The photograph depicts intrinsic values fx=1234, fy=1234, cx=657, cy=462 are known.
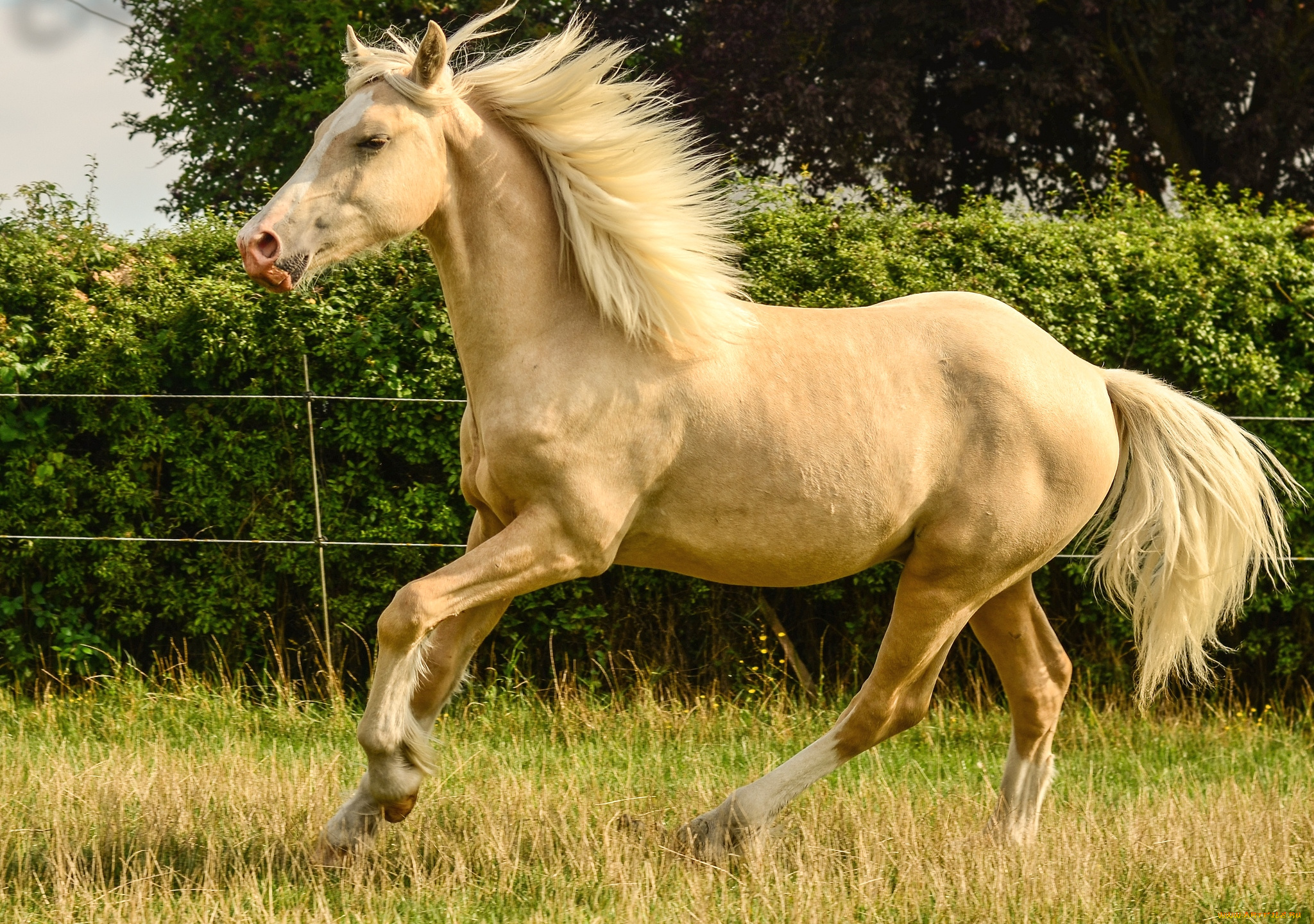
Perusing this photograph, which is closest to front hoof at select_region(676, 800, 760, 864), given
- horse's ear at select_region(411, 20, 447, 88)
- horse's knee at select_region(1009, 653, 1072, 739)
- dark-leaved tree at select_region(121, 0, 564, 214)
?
horse's knee at select_region(1009, 653, 1072, 739)

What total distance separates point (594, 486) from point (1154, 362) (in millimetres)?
3655

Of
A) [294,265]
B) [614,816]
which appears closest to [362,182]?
[294,265]

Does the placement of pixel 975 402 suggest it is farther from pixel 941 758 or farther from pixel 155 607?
pixel 155 607

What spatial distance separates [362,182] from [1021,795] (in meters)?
2.95

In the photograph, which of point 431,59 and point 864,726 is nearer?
point 431,59

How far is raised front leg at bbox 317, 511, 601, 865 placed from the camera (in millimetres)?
3373

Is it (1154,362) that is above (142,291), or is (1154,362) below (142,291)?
below

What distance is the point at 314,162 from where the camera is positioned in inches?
131

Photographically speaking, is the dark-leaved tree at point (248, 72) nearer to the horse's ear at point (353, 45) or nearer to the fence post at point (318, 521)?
the fence post at point (318, 521)

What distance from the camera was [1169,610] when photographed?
432 centimetres

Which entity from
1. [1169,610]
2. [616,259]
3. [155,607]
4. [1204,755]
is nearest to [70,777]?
[155,607]

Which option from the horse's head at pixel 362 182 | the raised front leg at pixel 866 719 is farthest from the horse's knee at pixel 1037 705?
the horse's head at pixel 362 182

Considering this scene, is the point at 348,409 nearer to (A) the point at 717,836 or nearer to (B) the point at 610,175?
(B) the point at 610,175

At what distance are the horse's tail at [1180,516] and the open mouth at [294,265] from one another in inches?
108
